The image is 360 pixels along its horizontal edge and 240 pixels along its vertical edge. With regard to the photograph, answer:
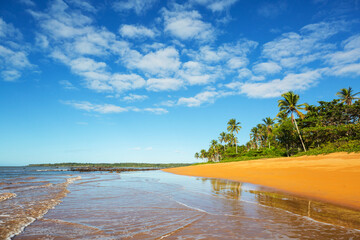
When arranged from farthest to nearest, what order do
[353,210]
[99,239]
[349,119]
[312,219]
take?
[349,119], [353,210], [312,219], [99,239]

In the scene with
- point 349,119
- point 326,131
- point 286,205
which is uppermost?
point 349,119

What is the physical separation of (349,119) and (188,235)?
51157 mm

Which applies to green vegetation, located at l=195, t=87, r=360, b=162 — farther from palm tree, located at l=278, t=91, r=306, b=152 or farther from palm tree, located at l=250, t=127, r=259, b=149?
palm tree, located at l=250, t=127, r=259, b=149

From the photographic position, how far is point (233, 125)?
2980 inches

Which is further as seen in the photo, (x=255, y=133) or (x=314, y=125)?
(x=255, y=133)

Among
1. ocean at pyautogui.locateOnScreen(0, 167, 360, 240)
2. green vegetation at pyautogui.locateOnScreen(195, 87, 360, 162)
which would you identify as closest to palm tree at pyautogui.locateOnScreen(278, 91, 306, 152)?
green vegetation at pyautogui.locateOnScreen(195, 87, 360, 162)

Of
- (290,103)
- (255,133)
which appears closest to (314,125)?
(290,103)

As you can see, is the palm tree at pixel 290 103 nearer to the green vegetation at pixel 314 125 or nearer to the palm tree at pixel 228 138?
the green vegetation at pixel 314 125

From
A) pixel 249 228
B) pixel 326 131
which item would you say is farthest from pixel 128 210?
pixel 326 131

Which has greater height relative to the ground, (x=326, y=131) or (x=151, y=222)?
(x=326, y=131)

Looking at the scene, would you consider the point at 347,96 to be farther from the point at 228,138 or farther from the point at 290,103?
the point at 228,138

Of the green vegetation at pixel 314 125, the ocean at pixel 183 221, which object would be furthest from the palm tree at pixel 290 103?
the ocean at pixel 183 221

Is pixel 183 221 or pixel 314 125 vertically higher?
pixel 314 125

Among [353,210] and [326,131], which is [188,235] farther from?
[326,131]
